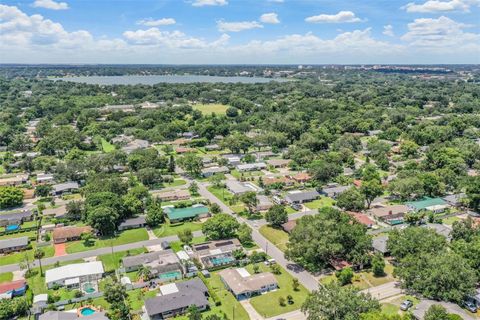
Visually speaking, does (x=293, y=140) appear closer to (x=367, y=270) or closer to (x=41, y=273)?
(x=367, y=270)

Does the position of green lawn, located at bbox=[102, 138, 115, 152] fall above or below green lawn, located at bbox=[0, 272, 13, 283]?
above

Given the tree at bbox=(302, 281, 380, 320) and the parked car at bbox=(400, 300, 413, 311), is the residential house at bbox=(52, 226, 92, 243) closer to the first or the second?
the tree at bbox=(302, 281, 380, 320)

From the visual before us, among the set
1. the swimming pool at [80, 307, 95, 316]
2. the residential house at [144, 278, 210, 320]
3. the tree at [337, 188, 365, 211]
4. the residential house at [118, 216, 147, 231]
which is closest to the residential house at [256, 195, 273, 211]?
the tree at [337, 188, 365, 211]

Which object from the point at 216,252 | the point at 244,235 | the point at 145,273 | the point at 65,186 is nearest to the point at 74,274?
the point at 145,273

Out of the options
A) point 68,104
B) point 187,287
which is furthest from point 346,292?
point 68,104

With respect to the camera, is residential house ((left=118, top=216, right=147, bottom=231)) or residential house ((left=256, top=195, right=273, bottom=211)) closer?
residential house ((left=118, top=216, right=147, bottom=231))

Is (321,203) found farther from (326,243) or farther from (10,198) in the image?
(10,198)

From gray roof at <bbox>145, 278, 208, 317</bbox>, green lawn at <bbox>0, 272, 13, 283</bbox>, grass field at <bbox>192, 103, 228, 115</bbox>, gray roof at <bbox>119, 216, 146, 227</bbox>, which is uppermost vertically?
grass field at <bbox>192, 103, 228, 115</bbox>
